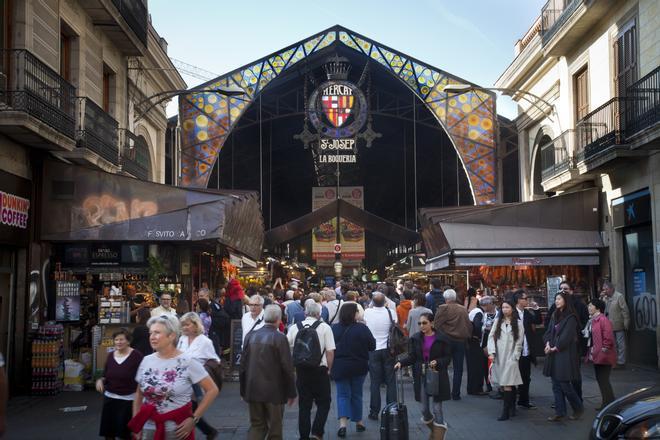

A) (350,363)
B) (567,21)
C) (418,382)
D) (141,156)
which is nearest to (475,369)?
(418,382)

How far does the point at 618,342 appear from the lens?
17469mm

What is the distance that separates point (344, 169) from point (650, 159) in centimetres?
2388

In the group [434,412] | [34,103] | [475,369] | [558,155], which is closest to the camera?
[434,412]

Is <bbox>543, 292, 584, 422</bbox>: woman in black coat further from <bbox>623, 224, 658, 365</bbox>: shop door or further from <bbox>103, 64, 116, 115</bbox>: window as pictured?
<bbox>103, 64, 116, 115</bbox>: window

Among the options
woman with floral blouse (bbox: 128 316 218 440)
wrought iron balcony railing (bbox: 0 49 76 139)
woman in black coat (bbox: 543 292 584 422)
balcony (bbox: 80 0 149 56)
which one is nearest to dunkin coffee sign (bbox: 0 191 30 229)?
wrought iron balcony railing (bbox: 0 49 76 139)

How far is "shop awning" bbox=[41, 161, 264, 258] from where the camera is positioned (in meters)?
15.7

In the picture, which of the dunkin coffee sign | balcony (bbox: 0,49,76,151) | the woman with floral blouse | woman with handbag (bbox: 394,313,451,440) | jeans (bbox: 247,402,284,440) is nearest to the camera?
the woman with floral blouse

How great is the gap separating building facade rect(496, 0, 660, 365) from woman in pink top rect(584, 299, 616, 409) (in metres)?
5.05

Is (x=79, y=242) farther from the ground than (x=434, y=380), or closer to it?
farther from the ground

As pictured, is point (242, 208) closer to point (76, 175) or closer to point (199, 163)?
point (76, 175)

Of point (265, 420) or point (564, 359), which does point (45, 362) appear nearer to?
point (265, 420)

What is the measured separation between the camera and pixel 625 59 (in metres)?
18.1

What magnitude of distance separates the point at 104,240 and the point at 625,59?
11.9 metres

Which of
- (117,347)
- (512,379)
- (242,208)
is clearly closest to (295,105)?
(242,208)
